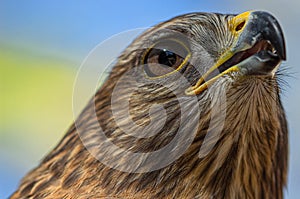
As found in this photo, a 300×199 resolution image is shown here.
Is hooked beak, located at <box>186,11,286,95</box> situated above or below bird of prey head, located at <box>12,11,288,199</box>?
above

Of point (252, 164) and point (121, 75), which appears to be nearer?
point (252, 164)

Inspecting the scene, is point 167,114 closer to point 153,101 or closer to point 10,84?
point 153,101

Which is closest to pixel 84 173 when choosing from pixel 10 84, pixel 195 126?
pixel 195 126

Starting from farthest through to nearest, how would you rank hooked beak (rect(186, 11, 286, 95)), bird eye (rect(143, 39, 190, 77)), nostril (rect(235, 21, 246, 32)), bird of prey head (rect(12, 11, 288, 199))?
bird eye (rect(143, 39, 190, 77))
nostril (rect(235, 21, 246, 32))
bird of prey head (rect(12, 11, 288, 199))
hooked beak (rect(186, 11, 286, 95))

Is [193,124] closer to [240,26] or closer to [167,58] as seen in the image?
[167,58]

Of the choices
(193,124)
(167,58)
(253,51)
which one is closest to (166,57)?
(167,58)

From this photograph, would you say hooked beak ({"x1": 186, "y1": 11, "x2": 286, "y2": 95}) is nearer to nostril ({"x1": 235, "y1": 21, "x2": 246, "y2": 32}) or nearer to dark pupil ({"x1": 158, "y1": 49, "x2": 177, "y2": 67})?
nostril ({"x1": 235, "y1": 21, "x2": 246, "y2": 32})

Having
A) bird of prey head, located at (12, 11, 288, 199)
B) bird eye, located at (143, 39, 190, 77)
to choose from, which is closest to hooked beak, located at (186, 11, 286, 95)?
bird of prey head, located at (12, 11, 288, 199)
